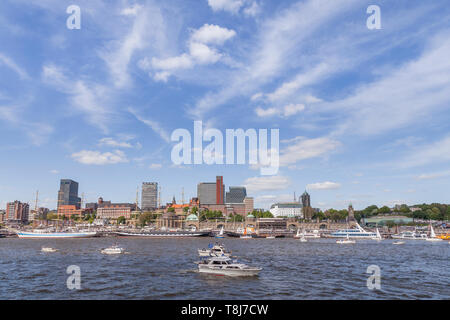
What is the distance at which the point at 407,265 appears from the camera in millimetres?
56156

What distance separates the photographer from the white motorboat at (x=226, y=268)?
41.6 m

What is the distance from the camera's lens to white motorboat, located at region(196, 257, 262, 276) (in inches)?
1638

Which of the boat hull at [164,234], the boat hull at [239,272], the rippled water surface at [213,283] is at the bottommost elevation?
the boat hull at [164,234]

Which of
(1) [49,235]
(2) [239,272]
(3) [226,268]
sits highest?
(3) [226,268]

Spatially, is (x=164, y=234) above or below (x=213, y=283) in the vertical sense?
below

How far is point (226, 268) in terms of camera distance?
42.2 meters

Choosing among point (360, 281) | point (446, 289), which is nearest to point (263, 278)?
point (360, 281)

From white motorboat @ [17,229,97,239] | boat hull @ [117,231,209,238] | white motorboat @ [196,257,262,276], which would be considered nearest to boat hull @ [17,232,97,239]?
white motorboat @ [17,229,97,239]

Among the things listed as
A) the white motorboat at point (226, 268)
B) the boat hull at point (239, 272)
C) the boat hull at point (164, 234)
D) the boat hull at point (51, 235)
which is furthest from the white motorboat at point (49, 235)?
the boat hull at point (239, 272)

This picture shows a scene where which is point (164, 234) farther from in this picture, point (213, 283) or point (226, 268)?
point (213, 283)

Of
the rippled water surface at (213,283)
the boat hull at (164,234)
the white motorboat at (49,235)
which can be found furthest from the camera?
the boat hull at (164,234)

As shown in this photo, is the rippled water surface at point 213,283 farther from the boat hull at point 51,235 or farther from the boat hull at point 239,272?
the boat hull at point 51,235

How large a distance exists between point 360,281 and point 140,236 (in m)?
147

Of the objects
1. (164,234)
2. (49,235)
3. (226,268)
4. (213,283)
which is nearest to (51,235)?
(49,235)
